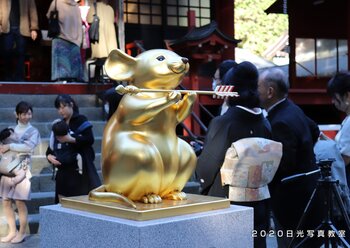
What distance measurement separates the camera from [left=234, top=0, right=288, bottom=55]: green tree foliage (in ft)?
98.0

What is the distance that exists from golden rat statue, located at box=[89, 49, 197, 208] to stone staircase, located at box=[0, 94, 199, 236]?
11.4 feet

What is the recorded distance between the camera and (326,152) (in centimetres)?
380

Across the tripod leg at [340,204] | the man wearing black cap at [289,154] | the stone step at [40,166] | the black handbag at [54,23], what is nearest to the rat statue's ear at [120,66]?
the man wearing black cap at [289,154]

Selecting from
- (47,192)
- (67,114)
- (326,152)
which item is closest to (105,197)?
(326,152)

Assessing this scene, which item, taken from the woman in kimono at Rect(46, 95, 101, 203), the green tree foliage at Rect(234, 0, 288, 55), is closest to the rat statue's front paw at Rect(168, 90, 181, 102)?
the woman in kimono at Rect(46, 95, 101, 203)

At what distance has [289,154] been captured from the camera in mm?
3553

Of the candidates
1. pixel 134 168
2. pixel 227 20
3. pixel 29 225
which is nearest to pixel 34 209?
pixel 29 225

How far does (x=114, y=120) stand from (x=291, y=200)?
64.4 inches

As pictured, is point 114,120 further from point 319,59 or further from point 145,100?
point 319,59

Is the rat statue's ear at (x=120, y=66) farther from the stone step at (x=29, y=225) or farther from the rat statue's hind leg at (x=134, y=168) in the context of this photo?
the stone step at (x=29, y=225)

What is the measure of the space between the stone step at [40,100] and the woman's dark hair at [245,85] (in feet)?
18.2

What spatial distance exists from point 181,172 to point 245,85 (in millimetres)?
970

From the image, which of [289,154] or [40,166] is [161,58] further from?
[40,166]

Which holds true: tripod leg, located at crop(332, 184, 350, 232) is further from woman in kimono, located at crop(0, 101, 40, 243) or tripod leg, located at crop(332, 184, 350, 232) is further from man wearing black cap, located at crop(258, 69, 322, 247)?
woman in kimono, located at crop(0, 101, 40, 243)
